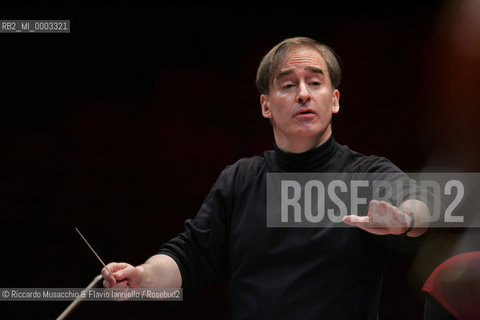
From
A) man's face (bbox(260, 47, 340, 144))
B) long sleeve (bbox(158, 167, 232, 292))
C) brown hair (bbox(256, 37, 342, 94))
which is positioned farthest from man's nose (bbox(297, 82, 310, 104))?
long sleeve (bbox(158, 167, 232, 292))

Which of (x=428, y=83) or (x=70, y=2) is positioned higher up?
(x=70, y=2)

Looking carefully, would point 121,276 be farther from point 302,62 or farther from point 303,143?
point 302,62

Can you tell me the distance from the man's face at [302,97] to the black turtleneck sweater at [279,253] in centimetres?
5

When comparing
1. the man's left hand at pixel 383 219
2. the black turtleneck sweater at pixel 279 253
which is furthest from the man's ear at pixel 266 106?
the man's left hand at pixel 383 219

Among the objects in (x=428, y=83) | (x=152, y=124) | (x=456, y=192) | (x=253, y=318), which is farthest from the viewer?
(x=152, y=124)

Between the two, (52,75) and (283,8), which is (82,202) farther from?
(283,8)

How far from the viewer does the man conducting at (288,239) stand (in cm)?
106

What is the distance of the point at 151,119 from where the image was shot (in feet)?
6.12

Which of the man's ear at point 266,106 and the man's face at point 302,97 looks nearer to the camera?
the man's face at point 302,97

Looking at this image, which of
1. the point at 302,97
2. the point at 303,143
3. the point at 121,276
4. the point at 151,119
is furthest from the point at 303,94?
the point at 151,119

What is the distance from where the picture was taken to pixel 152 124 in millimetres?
1868

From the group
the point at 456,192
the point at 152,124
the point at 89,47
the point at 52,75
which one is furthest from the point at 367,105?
the point at 52,75

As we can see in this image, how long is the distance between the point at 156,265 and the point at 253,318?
25 cm

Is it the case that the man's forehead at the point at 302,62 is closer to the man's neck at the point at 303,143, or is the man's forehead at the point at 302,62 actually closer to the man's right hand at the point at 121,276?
the man's neck at the point at 303,143
